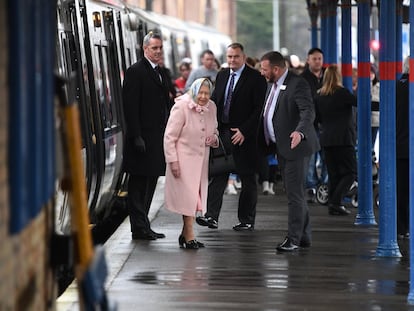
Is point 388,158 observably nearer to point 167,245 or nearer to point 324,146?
point 167,245

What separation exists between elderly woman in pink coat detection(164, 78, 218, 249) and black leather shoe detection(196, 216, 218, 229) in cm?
216

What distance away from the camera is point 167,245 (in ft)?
47.2

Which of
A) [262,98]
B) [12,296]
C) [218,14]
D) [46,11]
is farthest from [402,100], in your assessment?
[218,14]

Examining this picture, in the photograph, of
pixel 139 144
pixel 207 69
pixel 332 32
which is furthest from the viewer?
pixel 207 69

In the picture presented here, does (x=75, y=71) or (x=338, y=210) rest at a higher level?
(x=75, y=71)

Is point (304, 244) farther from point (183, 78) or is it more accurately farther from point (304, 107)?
point (183, 78)

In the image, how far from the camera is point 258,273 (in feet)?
40.9

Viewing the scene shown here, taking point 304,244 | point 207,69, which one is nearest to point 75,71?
point 304,244

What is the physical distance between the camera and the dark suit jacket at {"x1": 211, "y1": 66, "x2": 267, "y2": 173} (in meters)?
15.7

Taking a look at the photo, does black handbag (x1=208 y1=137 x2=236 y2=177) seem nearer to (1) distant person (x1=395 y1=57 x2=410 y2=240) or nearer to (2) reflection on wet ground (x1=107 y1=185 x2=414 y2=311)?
(2) reflection on wet ground (x1=107 y1=185 x2=414 y2=311)

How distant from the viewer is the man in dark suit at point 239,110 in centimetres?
1570

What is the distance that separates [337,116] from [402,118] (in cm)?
248

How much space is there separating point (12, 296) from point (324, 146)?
11549 millimetres

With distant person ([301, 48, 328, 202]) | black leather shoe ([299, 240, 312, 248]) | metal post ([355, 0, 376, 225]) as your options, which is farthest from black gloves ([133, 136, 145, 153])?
distant person ([301, 48, 328, 202])
